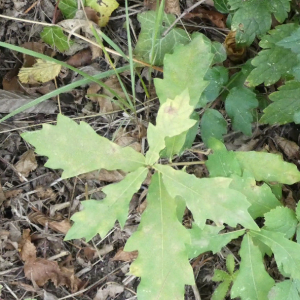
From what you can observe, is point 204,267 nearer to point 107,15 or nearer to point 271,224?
point 271,224

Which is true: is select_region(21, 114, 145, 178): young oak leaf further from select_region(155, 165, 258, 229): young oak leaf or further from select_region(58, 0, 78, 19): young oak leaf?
select_region(58, 0, 78, 19): young oak leaf

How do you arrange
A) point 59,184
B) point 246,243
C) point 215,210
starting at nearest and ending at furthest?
1. point 215,210
2. point 246,243
3. point 59,184

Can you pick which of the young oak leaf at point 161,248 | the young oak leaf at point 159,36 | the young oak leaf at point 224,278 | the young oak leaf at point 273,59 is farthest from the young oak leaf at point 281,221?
the young oak leaf at point 159,36

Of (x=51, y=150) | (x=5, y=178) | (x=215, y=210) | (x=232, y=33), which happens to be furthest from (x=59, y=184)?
(x=232, y=33)

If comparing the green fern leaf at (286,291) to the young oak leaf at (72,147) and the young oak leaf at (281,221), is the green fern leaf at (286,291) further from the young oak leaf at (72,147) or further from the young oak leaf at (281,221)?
the young oak leaf at (72,147)

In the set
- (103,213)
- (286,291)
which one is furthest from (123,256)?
(286,291)
